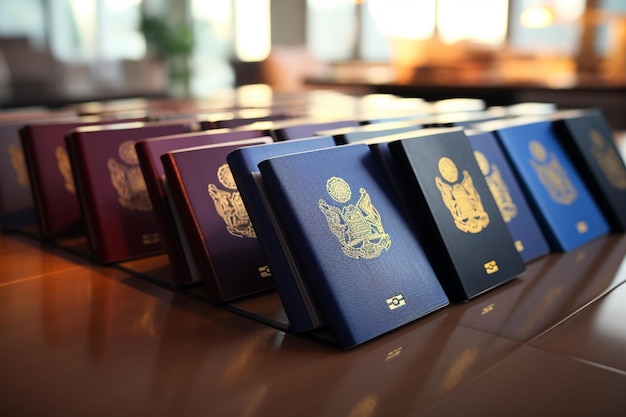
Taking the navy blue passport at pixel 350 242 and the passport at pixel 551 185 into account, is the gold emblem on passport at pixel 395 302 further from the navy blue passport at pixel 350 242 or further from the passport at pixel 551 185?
the passport at pixel 551 185

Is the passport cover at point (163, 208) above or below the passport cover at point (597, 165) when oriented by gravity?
above

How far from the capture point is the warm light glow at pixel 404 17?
344 inches

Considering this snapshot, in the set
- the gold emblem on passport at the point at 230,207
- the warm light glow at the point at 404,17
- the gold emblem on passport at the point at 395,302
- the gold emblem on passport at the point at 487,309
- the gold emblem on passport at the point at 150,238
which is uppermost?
the warm light glow at the point at 404,17

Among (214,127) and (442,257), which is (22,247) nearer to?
(214,127)

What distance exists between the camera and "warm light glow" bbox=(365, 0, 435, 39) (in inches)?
344

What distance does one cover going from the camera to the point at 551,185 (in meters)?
1.18

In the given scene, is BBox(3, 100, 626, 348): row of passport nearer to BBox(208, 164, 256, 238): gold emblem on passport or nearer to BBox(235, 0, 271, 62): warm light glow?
BBox(208, 164, 256, 238): gold emblem on passport

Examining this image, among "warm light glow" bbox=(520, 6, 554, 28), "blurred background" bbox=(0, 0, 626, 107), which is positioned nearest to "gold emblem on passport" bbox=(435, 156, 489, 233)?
"blurred background" bbox=(0, 0, 626, 107)

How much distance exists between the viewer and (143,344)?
0.74 meters

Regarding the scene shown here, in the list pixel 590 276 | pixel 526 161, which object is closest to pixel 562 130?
pixel 526 161

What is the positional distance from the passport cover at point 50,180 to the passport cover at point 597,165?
3.01 feet

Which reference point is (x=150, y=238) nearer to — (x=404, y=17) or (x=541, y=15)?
(x=541, y=15)

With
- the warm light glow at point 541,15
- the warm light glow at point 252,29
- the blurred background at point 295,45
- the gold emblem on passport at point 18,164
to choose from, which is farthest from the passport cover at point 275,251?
the warm light glow at point 252,29

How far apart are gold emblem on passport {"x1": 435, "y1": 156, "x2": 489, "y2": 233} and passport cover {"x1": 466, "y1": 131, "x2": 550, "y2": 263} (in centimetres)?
11
